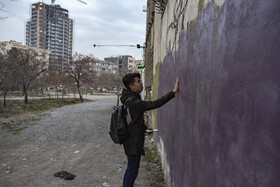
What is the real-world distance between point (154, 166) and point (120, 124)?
8.03 feet

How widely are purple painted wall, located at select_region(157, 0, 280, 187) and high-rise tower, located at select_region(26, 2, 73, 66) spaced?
499 ft

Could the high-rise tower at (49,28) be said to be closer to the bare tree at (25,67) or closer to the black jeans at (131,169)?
the bare tree at (25,67)

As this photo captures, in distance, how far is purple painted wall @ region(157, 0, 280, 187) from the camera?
35.6 inches

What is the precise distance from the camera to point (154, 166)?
15.8 ft

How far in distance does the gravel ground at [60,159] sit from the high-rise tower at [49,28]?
14562cm

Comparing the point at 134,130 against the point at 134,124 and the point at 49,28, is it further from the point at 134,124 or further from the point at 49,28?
the point at 49,28

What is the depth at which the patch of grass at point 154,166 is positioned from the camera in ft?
13.1

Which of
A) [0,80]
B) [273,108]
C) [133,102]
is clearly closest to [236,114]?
[273,108]

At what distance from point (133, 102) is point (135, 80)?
1.19 ft

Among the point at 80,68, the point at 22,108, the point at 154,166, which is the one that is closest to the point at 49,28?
the point at 80,68

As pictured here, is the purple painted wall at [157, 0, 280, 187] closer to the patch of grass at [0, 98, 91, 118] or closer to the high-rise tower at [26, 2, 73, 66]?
the patch of grass at [0, 98, 91, 118]

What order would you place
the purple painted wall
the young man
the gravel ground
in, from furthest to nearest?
the gravel ground → the young man → the purple painted wall

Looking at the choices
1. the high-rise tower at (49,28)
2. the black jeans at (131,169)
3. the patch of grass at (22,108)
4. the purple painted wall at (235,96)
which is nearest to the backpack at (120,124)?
the black jeans at (131,169)

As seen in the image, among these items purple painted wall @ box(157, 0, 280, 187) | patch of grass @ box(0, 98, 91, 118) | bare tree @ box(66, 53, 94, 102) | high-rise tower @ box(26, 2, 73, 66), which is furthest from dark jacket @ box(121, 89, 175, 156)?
high-rise tower @ box(26, 2, 73, 66)
